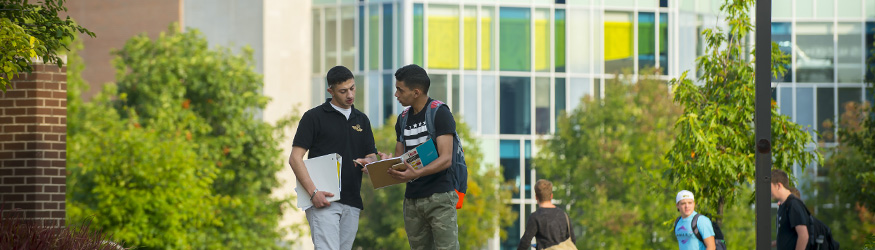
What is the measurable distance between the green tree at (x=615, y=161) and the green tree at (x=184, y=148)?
865cm

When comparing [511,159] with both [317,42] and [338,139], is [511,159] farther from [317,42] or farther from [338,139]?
[338,139]

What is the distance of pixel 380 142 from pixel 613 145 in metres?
8.82

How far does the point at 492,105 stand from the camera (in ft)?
171

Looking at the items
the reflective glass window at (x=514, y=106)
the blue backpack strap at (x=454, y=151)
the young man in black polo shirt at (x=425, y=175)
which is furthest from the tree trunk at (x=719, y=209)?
the reflective glass window at (x=514, y=106)

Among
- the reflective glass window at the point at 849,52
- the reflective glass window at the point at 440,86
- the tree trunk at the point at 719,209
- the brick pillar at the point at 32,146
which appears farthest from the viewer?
the reflective glass window at the point at 440,86

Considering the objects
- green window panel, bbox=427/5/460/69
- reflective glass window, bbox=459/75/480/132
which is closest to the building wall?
green window panel, bbox=427/5/460/69

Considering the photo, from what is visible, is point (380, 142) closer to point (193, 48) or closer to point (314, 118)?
point (193, 48)

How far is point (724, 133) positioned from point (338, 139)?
8887 millimetres

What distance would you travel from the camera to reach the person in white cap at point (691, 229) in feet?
40.5

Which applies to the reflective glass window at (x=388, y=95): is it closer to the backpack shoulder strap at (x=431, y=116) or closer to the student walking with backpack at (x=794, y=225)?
the student walking with backpack at (x=794, y=225)

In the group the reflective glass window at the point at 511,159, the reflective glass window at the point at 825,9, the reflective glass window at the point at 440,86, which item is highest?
the reflective glass window at the point at 825,9

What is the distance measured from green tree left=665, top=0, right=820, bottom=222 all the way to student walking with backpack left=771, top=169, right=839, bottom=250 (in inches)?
224

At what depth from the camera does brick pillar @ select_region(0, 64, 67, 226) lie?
46.1 feet

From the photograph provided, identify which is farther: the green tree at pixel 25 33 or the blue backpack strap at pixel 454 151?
the green tree at pixel 25 33
